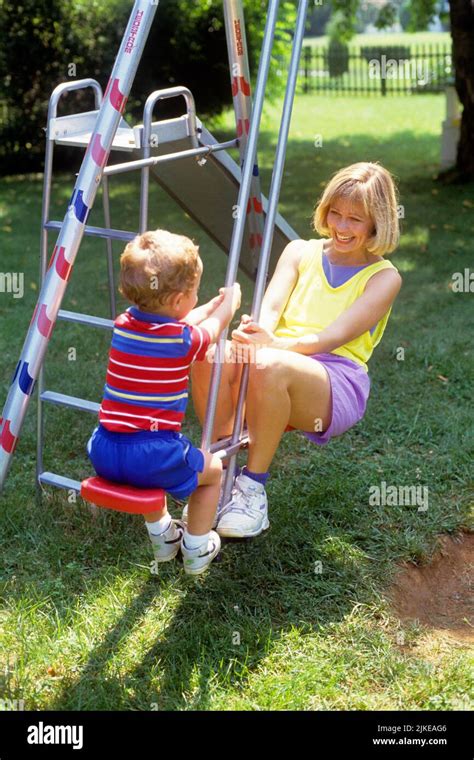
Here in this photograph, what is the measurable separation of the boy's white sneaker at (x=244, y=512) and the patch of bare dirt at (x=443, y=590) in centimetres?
55

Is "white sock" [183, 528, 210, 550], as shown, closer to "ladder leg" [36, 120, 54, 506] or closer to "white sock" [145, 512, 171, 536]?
"white sock" [145, 512, 171, 536]

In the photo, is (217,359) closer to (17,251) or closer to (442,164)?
A: (17,251)

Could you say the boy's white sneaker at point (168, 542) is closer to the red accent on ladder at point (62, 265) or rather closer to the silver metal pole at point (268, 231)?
the silver metal pole at point (268, 231)

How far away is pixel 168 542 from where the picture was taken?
118 inches

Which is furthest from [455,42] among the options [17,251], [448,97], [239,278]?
[17,251]

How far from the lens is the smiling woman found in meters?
3.12

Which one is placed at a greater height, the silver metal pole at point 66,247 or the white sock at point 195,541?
the silver metal pole at point 66,247

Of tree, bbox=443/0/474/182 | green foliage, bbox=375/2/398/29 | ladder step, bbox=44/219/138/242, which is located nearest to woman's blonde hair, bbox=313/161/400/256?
ladder step, bbox=44/219/138/242

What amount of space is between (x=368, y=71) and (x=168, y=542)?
20430mm

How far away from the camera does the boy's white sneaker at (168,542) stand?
9.80 ft

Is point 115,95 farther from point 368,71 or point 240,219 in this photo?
point 368,71

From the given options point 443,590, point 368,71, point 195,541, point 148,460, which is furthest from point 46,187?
point 368,71

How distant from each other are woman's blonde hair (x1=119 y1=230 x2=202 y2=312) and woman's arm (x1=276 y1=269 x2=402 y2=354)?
2.17 feet

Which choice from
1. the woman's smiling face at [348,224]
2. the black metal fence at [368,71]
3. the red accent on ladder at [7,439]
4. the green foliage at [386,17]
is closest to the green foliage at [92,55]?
the green foliage at [386,17]
